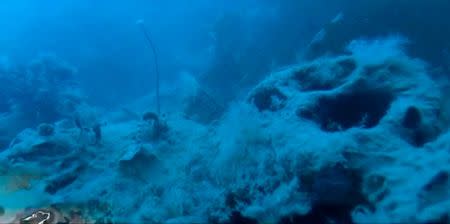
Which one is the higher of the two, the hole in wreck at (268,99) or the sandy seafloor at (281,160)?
the hole in wreck at (268,99)

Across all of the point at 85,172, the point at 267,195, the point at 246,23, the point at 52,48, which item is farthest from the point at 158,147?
the point at 52,48

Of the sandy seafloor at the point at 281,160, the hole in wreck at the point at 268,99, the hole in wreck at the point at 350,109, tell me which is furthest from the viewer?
the hole in wreck at the point at 268,99

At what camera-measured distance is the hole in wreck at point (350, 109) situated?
4.50 m

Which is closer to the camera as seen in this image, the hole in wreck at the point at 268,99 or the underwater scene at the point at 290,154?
the underwater scene at the point at 290,154

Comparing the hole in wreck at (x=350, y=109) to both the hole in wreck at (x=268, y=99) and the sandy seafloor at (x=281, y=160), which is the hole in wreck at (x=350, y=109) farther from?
the hole in wreck at (x=268, y=99)

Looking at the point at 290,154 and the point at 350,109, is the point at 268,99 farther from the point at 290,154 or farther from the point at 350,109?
the point at 290,154

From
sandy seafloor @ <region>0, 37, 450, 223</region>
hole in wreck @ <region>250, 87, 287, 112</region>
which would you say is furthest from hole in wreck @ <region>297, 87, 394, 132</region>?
hole in wreck @ <region>250, 87, 287, 112</region>

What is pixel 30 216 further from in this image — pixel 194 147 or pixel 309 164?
pixel 309 164

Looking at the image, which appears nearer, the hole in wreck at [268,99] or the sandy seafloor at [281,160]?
the sandy seafloor at [281,160]

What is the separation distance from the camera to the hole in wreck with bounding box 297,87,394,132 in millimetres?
4500

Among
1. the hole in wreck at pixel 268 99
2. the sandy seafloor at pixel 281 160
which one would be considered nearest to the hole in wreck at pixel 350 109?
the sandy seafloor at pixel 281 160

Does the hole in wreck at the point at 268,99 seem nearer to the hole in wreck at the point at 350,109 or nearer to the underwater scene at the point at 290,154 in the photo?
the underwater scene at the point at 290,154

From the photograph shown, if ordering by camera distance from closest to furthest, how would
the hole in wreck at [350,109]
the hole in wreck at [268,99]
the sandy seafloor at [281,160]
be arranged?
the sandy seafloor at [281,160] < the hole in wreck at [350,109] < the hole in wreck at [268,99]

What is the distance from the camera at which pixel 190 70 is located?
20750mm
